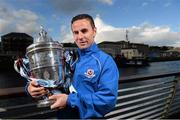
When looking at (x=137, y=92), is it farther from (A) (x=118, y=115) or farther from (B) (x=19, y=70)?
(B) (x=19, y=70)

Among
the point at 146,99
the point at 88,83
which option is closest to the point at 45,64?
the point at 88,83

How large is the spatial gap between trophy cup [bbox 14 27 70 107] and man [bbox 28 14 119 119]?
0.05m

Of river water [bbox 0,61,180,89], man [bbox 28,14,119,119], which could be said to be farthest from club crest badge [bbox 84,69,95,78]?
river water [bbox 0,61,180,89]

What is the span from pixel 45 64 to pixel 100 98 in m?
0.36

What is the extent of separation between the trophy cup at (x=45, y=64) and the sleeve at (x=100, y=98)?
0.41 feet

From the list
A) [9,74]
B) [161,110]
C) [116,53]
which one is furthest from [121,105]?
[116,53]

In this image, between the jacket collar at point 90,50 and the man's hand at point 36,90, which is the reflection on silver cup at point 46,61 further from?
the jacket collar at point 90,50

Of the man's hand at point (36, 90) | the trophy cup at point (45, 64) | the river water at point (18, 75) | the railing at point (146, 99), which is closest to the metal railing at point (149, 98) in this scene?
the railing at point (146, 99)

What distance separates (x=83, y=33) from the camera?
80.7 inches

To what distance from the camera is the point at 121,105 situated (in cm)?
455

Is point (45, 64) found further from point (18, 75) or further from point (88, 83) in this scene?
point (18, 75)

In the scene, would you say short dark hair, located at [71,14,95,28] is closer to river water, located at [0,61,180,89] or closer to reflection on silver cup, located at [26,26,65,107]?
reflection on silver cup, located at [26,26,65,107]

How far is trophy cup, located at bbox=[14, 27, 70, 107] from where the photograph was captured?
6.29ft

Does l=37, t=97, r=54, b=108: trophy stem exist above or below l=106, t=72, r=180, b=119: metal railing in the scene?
above
